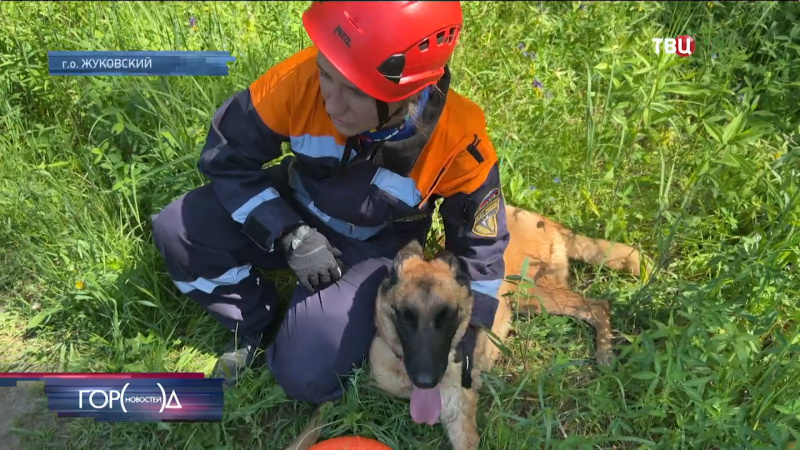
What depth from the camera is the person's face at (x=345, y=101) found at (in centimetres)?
200

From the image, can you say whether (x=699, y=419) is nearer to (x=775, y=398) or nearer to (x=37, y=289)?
(x=775, y=398)

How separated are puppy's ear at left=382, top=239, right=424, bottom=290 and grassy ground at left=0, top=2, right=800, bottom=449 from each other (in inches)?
21.3

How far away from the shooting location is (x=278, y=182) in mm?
2838

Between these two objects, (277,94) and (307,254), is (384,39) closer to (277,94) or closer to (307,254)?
(277,94)

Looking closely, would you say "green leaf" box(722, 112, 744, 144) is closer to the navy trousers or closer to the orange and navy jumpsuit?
the orange and navy jumpsuit

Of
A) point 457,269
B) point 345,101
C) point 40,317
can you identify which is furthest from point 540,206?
point 40,317

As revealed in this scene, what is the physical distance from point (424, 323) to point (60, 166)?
2.33 meters

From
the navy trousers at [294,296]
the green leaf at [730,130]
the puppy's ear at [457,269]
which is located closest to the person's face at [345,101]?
the puppy's ear at [457,269]

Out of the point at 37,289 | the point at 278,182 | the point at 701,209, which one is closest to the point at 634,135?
the point at 701,209

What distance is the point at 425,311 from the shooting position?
7.57ft

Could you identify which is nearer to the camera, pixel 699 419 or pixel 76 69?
pixel 699 419

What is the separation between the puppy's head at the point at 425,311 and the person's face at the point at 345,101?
66 cm

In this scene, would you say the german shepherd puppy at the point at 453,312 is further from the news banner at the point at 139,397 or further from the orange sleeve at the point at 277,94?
the orange sleeve at the point at 277,94
